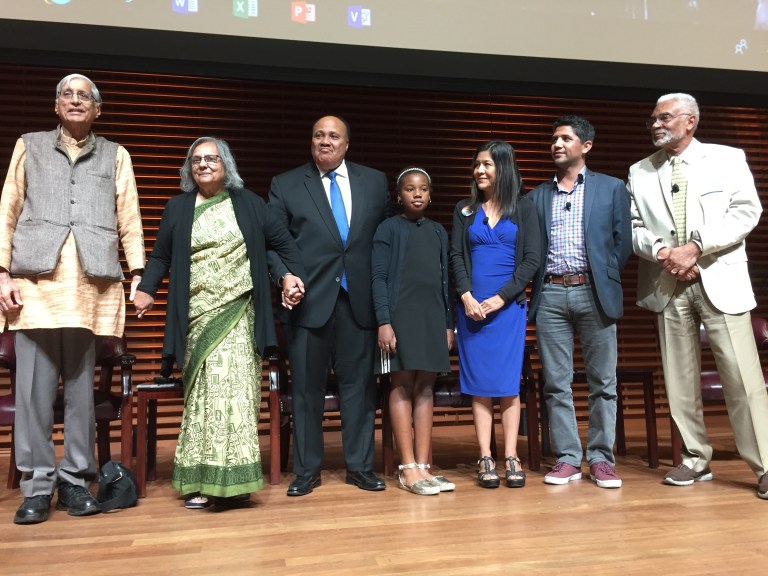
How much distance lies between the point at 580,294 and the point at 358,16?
2.06 metres

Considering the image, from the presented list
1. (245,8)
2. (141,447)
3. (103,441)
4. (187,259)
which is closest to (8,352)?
(103,441)

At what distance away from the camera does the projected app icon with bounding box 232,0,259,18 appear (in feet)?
13.3

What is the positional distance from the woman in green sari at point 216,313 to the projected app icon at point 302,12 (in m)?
1.31

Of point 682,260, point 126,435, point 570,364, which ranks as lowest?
point 126,435

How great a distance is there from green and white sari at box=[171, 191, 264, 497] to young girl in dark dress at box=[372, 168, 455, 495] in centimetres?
59

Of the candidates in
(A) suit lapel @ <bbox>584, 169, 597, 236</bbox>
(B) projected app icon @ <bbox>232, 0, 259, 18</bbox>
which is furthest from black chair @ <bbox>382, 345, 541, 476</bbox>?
(B) projected app icon @ <bbox>232, 0, 259, 18</bbox>

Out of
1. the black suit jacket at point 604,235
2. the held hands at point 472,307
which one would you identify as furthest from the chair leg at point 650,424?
the held hands at point 472,307

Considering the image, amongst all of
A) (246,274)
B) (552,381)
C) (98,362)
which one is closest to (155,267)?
(246,274)

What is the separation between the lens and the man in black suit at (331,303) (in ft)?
10.7

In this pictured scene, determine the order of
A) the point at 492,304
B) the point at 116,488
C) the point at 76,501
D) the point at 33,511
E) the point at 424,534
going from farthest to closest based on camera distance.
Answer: the point at 492,304 → the point at 116,488 → the point at 76,501 → the point at 33,511 → the point at 424,534

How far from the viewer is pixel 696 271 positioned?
10.6 ft

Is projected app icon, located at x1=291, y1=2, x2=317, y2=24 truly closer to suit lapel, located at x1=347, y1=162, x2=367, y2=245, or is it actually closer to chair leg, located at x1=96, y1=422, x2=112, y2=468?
suit lapel, located at x1=347, y1=162, x2=367, y2=245

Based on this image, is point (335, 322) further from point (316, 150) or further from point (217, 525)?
point (217, 525)

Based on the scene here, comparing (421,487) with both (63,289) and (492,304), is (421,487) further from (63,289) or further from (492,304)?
(63,289)
